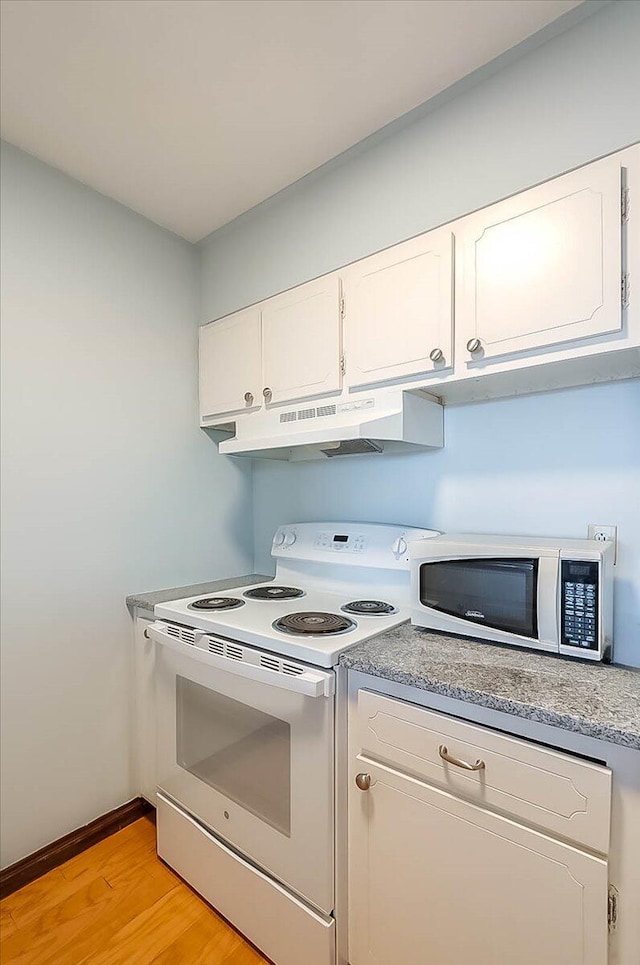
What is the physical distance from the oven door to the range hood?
0.69 meters

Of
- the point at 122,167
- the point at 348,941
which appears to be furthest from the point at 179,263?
the point at 348,941

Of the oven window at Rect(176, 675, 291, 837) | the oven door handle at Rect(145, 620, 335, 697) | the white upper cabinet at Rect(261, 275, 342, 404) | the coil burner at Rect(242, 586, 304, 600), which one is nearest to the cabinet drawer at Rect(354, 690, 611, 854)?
the oven door handle at Rect(145, 620, 335, 697)

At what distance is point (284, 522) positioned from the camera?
220 centimetres

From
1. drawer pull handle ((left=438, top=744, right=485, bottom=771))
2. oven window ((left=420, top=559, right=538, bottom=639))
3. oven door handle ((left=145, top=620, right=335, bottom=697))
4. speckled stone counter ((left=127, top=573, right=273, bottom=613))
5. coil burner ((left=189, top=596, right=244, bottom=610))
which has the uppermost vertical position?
oven window ((left=420, top=559, right=538, bottom=639))

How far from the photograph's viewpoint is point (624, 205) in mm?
1071

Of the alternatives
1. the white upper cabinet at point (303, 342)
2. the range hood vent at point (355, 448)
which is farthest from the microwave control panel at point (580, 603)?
the white upper cabinet at point (303, 342)

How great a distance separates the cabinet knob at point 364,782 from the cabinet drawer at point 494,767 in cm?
2

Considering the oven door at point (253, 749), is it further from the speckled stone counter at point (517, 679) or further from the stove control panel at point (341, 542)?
the stove control panel at point (341, 542)

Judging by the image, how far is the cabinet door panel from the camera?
853mm

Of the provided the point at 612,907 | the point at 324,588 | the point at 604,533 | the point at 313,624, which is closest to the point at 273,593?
the point at 324,588

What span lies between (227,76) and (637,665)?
201 cm

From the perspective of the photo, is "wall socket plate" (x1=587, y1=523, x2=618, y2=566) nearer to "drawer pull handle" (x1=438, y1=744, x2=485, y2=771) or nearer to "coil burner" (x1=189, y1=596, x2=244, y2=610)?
"drawer pull handle" (x1=438, y1=744, x2=485, y2=771)

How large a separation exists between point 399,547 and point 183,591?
947 millimetres

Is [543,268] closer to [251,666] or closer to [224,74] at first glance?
[224,74]
